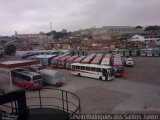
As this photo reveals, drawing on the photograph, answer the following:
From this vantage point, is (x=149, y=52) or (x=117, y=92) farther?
(x=149, y=52)

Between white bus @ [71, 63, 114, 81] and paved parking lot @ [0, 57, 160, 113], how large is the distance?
73 centimetres

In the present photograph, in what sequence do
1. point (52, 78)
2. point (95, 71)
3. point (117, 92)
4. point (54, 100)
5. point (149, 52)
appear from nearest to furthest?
point (54, 100), point (117, 92), point (52, 78), point (95, 71), point (149, 52)


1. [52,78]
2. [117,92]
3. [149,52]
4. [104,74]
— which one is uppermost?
[149,52]

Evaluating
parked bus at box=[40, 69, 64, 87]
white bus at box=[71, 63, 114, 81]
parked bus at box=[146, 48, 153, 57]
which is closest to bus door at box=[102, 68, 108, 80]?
white bus at box=[71, 63, 114, 81]

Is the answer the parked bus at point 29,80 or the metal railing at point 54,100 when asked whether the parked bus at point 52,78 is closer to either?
the parked bus at point 29,80

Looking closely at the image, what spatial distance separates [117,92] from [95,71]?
639 cm

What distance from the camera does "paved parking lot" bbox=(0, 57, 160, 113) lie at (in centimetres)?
1625

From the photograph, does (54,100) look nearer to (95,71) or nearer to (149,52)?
(95,71)

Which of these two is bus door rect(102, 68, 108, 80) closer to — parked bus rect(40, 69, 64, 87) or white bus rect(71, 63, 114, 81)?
white bus rect(71, 63, 114, 81)

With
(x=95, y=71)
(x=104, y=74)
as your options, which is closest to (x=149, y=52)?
(x=95, y=71)

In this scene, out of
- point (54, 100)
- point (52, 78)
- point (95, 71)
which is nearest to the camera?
point (54, 100)

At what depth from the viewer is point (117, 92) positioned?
67.3 feet

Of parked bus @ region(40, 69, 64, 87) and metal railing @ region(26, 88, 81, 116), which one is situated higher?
parked bus @ region(40, 69, 64, 87)

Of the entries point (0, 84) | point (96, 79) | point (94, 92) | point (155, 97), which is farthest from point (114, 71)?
point (0, 84)
